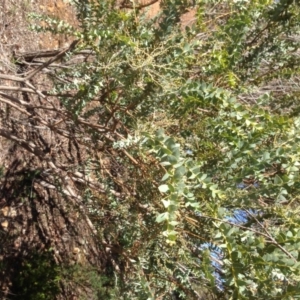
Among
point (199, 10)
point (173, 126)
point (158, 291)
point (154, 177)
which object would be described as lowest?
point (158, 291)

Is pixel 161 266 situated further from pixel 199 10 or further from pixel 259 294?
pixel 199 10

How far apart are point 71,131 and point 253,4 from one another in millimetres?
1493

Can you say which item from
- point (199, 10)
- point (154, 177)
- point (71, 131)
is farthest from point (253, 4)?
point (71, 131)

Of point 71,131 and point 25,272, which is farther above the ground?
point 71,131

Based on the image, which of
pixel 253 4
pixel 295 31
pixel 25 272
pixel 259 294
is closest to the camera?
pixel 259 294

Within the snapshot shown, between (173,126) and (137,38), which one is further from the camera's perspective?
(173,126)

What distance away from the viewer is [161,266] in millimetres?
2564

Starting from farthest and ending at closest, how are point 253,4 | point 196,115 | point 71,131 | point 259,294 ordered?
point 71,131
point 196,115
point 253,4
point 259,294

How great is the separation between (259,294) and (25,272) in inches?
98.5

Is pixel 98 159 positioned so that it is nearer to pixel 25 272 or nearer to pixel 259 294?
pixel 259 294

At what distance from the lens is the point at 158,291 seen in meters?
2.57

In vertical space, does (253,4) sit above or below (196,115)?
above

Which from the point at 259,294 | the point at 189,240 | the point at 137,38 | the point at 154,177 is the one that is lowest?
→ the point at 259,294

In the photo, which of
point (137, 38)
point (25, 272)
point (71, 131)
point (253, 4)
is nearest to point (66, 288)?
point (25, 272)
